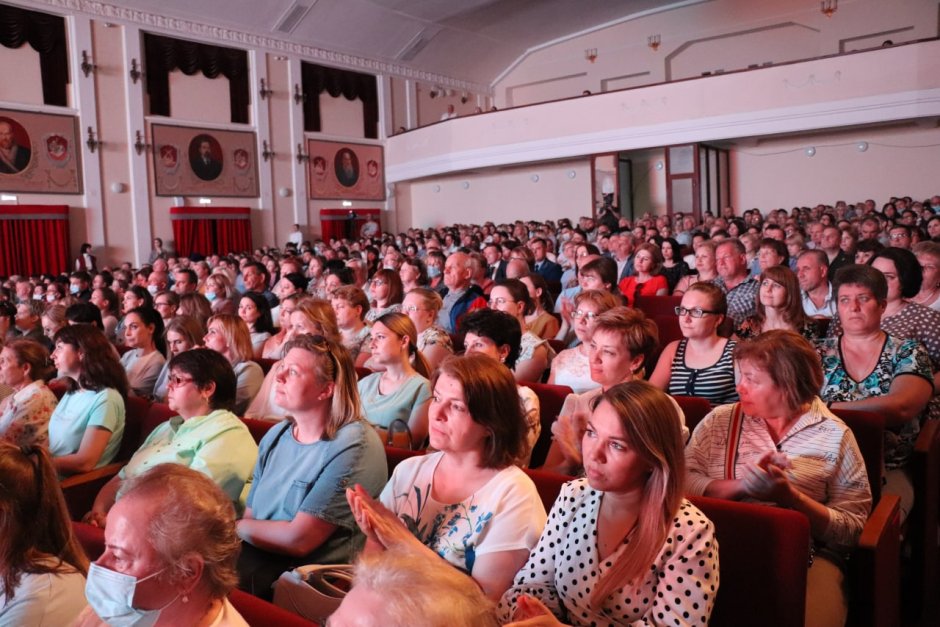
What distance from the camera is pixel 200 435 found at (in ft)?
8.53

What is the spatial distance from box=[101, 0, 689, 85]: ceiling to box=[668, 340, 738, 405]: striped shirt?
14.6 m

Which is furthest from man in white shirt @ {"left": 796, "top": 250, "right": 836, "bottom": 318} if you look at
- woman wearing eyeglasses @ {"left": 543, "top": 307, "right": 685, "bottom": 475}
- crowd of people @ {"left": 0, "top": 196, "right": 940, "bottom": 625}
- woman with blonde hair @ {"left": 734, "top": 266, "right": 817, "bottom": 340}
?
woman wearing eyeglasses @ {"left": 543, "top": 307, "right": 685, "bottom": 475}

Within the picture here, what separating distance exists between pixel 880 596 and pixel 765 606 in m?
0.49

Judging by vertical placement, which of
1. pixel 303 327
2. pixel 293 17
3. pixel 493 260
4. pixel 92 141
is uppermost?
pixel 293 17

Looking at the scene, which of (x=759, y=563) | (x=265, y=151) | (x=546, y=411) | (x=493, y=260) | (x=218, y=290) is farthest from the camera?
(x=265, y=151)

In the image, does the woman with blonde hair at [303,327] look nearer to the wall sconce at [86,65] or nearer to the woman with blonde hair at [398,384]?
the woman with blonde hair at [398,384]

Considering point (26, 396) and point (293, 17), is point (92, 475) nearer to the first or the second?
point (26, 396)

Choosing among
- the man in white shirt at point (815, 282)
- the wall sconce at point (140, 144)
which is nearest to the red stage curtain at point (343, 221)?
the wall sconce at point (140, 144)

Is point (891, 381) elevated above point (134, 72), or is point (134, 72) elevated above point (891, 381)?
point (134, 72)

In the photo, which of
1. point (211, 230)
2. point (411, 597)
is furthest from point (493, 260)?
point (211, 230)

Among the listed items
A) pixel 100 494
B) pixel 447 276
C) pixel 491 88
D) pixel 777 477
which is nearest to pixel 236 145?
pixel 491 88

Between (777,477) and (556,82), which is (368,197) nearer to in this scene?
(556,82)

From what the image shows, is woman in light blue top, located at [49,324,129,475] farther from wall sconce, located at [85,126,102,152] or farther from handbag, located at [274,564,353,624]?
wall sconce, located at [85,126,102,152]

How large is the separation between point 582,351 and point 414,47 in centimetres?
1731
